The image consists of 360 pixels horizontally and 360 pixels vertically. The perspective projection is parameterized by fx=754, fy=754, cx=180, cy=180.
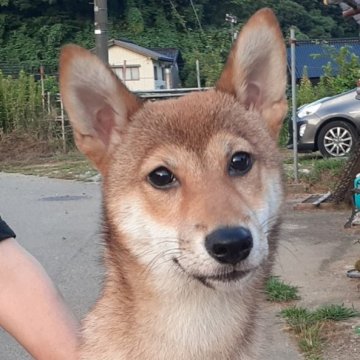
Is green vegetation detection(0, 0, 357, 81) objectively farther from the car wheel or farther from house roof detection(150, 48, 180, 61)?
the car wheel

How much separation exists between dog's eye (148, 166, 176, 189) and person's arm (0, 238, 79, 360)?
1.96 feet

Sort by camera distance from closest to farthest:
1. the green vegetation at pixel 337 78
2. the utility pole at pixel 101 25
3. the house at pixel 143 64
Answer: the utility pole at pixel 101 25, the green vegetation at pixel 337 78, the house at pixel 143 64

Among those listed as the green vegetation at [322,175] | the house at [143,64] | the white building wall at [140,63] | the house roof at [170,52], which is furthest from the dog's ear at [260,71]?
the house roof at [170,52]

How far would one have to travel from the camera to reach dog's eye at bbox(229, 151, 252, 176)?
2.66m

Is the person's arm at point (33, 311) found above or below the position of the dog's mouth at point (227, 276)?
below

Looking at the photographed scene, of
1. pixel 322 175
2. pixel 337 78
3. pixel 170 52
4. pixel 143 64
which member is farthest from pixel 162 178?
pixel 170 52

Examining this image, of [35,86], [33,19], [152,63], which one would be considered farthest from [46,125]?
[33,19]

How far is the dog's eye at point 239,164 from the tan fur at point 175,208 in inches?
1.0

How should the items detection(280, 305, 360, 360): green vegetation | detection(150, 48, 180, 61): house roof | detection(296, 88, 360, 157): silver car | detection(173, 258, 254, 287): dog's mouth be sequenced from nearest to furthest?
detection(173, 258, 254, 287): dog's mouth
detection(280, 305, 360, 360): green vegetation
detection(296, 88, 360, 157): silver car
detection(150, 48, 180, 61): house roof

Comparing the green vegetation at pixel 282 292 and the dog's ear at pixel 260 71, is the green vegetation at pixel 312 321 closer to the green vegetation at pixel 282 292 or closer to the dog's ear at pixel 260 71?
the green vegetation at pixel 282 292

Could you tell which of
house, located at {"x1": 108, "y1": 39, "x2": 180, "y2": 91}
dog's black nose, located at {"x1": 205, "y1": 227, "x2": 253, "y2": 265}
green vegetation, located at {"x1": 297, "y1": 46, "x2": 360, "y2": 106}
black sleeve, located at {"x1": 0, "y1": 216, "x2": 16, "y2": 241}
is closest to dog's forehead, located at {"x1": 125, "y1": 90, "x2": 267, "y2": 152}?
dog's black nose, located at {"x1": 205, "y1": 227, "x2": 253, "y2": 265}

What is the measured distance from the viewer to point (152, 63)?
39.3m

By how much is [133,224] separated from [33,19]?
50535mm

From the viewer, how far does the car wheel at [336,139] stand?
486 inches
